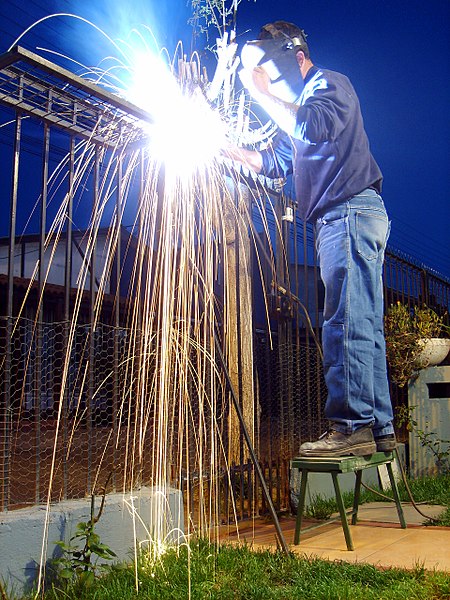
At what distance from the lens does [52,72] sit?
3.23 m

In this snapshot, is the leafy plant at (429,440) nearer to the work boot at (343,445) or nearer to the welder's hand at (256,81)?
the work boot at (343,445)

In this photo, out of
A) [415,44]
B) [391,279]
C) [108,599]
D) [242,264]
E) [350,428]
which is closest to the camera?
[108,599]

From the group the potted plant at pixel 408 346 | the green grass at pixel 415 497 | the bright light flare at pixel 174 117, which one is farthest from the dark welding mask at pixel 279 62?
the potted plant at pixel 408 346

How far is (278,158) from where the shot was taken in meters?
4.46

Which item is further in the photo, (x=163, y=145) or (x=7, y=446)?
(x=163, y=145)

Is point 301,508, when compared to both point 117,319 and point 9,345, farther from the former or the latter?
point 9,345

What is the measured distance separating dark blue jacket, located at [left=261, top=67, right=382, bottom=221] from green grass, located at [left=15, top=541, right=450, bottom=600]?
6.34ft

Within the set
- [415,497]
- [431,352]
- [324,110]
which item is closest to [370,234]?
[324,110]

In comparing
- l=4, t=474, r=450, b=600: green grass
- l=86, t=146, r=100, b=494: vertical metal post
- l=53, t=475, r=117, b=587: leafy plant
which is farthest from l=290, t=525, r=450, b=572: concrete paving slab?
l=86, t=146, r=100, b=494: vertical metal post

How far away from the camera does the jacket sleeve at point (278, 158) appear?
438 cm

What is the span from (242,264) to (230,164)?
4.68 ft

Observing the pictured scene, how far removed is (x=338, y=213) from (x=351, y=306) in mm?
530

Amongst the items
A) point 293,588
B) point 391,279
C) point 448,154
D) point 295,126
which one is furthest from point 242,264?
point 448,154

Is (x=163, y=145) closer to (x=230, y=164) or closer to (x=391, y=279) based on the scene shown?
(x=230, y=164)
